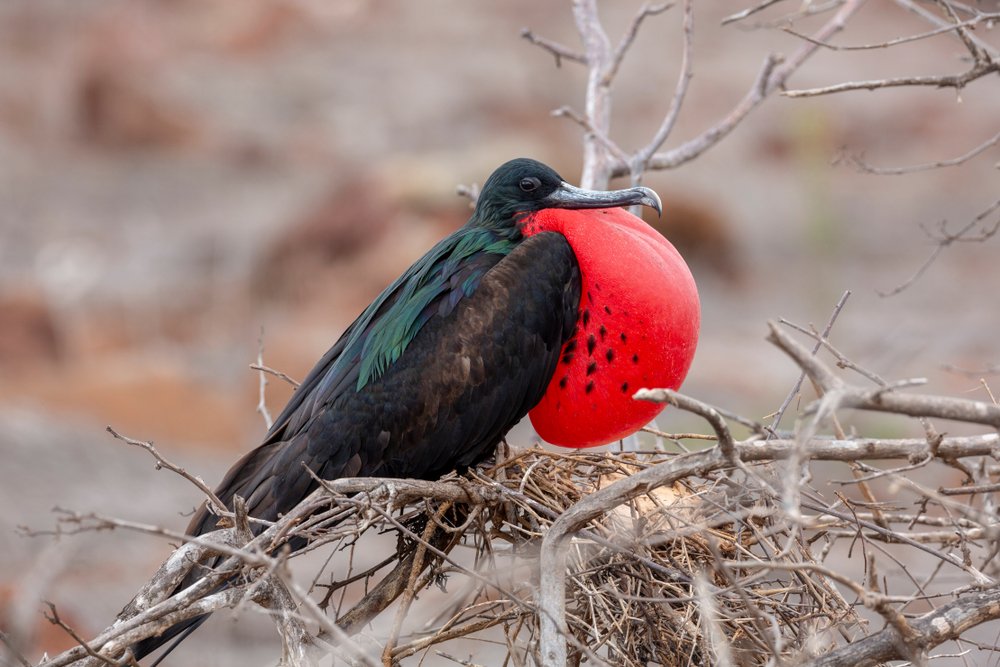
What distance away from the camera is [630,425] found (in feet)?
9.17

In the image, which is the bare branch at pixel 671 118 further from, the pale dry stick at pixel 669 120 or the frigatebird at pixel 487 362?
the frigatebird at pixel 487 362

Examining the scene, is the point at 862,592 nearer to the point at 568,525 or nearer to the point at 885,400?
the point at 885,400

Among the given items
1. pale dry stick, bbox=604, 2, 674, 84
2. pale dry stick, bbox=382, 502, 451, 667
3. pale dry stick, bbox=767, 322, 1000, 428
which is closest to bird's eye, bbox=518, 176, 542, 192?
pale dry stick, bbox=604, 2, 674, 84

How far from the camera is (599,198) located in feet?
9.80

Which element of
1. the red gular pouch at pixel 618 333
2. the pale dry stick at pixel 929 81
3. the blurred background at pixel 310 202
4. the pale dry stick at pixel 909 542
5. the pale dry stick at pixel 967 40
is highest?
the blurred background at pixel 310 202

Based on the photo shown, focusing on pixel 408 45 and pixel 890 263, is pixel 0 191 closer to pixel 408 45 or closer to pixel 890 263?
pixel 408 45

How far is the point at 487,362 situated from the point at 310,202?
11722 millimetres

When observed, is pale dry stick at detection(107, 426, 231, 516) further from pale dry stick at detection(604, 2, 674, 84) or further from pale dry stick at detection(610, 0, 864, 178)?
pale dry stick at detection(604, 2, 674, 84)

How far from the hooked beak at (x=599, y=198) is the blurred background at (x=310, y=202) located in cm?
365

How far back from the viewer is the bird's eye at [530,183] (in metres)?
3.12

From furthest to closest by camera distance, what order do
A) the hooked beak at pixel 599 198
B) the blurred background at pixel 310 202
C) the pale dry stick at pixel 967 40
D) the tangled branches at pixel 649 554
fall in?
1. the blurred background at pixel 310 202
2. the hooked beak at pixel 599 198
3. the pale dry stick at pixel 967 40
4. the tangled branches at pixel 649 554

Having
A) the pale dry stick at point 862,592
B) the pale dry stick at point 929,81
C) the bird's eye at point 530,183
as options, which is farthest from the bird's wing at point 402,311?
the pale dry stick at point 862,592

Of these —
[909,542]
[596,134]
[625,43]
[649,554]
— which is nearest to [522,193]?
[596,134]

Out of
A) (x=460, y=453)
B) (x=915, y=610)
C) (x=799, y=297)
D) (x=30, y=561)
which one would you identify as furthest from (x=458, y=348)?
(x=799, y=297)
